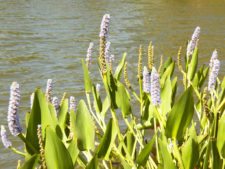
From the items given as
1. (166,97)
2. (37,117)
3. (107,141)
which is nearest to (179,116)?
(107,141)

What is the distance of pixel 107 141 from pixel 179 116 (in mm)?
313

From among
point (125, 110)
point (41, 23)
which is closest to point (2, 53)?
point (41, 23)

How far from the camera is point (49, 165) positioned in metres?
1.83

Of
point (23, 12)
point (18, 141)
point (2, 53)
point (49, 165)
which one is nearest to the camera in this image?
point (49, 165)

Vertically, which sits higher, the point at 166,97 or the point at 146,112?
the point at 166,97

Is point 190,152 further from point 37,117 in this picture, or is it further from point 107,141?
point 37,117

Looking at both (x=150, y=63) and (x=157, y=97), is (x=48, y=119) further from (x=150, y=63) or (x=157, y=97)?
(x=150, y=63)

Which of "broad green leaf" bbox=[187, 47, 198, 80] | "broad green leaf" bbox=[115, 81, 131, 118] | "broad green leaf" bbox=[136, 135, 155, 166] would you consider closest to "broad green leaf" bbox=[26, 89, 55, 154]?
"broad green leaf" bbox=[136, 135, 155, 166]

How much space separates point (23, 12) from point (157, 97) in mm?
11562

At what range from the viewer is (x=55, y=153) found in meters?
1.80

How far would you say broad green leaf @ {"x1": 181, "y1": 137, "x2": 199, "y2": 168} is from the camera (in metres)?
2.05

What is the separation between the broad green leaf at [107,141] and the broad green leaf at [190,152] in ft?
1.01

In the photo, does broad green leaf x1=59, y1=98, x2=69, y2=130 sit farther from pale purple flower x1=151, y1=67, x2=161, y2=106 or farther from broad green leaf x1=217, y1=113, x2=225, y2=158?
broad green leaf x1=217, y1=113, x2=225, y2=158

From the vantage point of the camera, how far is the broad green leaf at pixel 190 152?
6.74 feet
